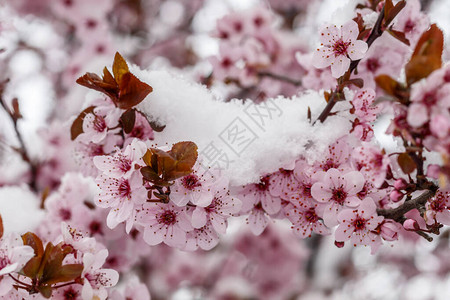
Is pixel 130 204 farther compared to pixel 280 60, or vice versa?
pixel 280 60

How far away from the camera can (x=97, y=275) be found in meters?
0.95

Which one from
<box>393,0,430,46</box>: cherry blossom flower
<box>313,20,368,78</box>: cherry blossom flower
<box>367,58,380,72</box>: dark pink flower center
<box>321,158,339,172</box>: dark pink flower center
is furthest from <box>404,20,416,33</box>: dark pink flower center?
<box>321,158,339,172</box>: dark pink flower center

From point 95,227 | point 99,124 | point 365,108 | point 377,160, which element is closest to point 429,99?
point 377,160

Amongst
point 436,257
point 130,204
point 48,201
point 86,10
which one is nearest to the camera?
point 130,204

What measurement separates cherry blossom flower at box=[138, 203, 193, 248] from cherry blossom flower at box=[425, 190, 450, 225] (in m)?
0.49

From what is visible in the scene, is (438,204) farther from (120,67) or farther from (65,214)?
(65,214)

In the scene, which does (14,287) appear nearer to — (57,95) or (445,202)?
(445,202)

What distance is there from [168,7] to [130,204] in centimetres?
320

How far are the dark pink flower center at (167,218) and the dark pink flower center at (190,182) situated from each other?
80mm

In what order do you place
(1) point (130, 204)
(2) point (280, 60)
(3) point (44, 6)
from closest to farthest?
(1) point (130, 204)
(2) point (280, 60)
(3) point (44, 6)

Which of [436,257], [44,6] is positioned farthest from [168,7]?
[436,257]

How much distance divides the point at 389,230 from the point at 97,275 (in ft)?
2.12

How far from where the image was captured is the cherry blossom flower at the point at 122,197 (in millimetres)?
850

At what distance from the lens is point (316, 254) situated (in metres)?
3.48
